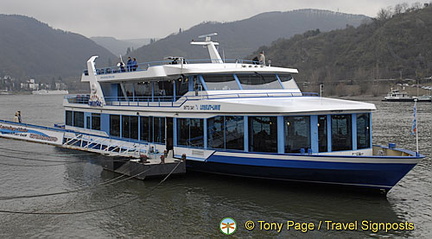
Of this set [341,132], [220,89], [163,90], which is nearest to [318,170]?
[341,132]

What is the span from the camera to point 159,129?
19.5m

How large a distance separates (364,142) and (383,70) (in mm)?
116211

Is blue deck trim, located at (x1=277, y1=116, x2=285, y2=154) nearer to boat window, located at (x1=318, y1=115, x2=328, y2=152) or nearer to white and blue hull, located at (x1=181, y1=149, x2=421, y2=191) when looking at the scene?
white and blue hull, located at (x1=181, y1=149, x2=421, y2=191)

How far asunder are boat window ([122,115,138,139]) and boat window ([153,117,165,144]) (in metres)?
1.61

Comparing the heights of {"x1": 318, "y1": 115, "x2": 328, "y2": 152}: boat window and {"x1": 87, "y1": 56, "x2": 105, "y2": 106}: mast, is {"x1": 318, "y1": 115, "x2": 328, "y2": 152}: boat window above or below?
below

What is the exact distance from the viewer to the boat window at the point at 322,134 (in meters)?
15.4

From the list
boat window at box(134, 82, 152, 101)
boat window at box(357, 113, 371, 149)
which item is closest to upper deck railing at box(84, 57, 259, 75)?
boat window at box(134, 82, 152, 101)

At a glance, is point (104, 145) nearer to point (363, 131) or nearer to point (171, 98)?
point (171, 98)

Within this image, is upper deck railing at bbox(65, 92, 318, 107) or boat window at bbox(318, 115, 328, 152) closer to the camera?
boat window at bbox(318, 115, 328, 152)

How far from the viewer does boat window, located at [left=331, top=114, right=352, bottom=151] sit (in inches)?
615

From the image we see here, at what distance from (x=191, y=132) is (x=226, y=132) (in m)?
1.99

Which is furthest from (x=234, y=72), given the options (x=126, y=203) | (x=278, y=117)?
(x=126, y=203)

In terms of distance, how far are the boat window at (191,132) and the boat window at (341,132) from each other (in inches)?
206

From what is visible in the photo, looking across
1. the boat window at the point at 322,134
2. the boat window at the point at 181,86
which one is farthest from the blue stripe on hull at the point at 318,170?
the boat window at the point at 181,86
